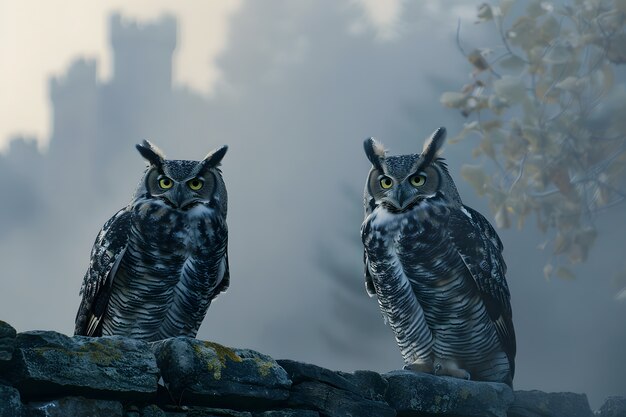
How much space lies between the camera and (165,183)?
3.95 meters

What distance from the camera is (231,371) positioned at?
268cm

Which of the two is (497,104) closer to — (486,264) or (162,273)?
(486,264)

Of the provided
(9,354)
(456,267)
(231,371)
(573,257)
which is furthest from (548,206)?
(9,354)

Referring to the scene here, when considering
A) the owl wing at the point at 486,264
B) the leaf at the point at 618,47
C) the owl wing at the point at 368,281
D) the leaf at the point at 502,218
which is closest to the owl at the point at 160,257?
the owl wing at the point at 368,281

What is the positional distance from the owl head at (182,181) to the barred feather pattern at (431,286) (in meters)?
0.68

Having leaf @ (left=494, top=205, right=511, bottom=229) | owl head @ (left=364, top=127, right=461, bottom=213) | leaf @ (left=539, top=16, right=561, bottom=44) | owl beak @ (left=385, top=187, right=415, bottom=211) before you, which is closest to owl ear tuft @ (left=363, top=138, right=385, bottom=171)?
owl head @ (left=364, top=127, right=461, bottom=213)

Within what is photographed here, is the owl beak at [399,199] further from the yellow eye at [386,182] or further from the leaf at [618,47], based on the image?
the leaf at [618,47]

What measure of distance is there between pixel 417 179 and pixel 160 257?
1.15 meters

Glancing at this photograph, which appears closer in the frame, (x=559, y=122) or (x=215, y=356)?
(x=215, y=356)

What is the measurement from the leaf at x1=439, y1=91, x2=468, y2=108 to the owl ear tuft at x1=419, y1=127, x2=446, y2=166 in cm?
189

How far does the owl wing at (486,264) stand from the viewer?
13.0 feet

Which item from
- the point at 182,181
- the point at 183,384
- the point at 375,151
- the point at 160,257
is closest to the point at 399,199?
the point at 375,151

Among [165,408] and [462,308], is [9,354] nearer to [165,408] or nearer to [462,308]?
[165,408]

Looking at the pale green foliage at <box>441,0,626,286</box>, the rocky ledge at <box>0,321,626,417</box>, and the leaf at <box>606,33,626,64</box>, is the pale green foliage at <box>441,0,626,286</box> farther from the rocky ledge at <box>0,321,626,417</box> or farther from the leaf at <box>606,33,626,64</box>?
the rocky ledge at <box>0,321,626,417</box>
